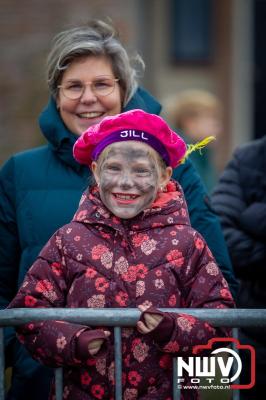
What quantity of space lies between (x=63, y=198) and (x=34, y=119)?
5.61m

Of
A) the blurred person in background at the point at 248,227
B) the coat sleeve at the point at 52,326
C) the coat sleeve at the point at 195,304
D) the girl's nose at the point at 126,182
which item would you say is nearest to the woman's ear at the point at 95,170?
the girl's nose at the point at 126,182

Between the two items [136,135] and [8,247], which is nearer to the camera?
[136,135]

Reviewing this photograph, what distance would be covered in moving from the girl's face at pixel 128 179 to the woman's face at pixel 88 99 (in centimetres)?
58

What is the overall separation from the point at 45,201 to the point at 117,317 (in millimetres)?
871

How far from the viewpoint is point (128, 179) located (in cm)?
344

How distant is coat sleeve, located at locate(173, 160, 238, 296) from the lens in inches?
155

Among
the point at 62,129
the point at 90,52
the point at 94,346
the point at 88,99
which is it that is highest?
the point at 90,52

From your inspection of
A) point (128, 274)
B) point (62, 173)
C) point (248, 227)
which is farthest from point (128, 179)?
point (248, 227)

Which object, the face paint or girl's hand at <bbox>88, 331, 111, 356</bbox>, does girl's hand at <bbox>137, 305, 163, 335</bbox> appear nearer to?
girl's hand at <bbox>88, 331, 111, 356</bbox>

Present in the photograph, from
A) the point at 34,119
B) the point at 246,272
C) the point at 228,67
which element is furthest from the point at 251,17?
the point at 246,272

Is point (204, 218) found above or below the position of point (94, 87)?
below

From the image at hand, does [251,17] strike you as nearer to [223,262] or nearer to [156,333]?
[223,262]

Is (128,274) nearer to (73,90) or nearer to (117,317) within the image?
(117,317)

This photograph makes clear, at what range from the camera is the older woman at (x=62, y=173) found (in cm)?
394
